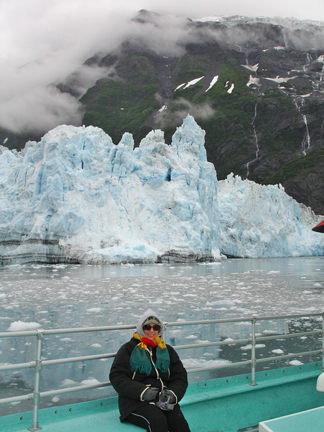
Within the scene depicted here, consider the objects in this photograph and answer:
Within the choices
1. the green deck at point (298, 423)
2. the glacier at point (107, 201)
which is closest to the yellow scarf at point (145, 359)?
the green deck at point (298, 423)

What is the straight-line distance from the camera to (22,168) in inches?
1270

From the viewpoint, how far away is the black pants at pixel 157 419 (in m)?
2.46

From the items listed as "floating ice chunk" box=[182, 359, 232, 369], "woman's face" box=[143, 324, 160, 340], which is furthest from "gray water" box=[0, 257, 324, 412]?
"woman's face" box=[143, 324, 160, 340]

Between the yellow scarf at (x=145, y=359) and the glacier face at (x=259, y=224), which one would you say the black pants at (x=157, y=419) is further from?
the glacier face at (x=259, y=224)

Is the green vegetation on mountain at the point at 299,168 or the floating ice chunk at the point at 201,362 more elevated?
the green vegetation on mountain at the point at 299,168

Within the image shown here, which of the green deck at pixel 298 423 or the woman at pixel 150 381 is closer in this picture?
the green deck at pixel 298 423

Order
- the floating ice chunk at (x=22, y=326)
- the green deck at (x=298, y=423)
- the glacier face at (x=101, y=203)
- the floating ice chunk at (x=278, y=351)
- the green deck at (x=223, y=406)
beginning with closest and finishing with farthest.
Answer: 1. the green deck at (x=298, y=423)
2. the green deck at (x=223, y=406)
3. the floating ice chunk at (x=278, y=351)
4. the floating ice chunk at (x=22, y=326)
5. the glacier face at (x=101, y=203)

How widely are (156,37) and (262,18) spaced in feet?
146

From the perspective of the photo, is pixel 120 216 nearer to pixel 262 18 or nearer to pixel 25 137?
pixel 25 137

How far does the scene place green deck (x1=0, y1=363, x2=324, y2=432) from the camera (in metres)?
2.59

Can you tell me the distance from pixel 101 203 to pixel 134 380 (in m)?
28.4

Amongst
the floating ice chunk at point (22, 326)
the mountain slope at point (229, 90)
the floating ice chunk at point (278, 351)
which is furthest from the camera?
the mountain slope at point (229, 90)

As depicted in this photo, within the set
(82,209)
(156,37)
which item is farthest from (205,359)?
(156,37)

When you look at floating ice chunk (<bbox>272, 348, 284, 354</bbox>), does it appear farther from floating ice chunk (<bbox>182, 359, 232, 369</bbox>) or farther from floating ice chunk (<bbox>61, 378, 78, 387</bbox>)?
floating ice chunk (<bbox>61, 378, 78, 387</bbox>)
